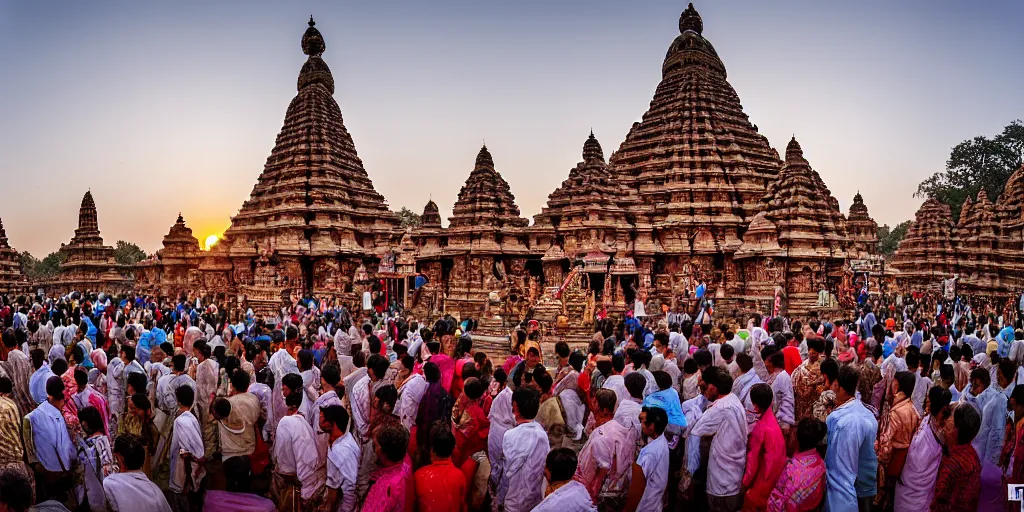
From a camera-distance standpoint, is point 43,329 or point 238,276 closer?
point 43,329

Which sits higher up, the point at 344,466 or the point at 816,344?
the point at 816,344

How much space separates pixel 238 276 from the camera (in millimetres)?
34969

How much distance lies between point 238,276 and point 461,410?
31675 mm

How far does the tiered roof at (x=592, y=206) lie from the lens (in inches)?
1118

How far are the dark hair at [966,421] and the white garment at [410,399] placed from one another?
175 inches

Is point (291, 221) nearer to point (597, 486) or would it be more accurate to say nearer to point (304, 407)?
point (304, 407)

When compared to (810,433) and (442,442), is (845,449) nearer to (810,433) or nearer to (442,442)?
(810,433)

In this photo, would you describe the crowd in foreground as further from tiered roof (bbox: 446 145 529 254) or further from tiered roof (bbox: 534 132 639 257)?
tiered roof (bbox: 446 145 529 254)

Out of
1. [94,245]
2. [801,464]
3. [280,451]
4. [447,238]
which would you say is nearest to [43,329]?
[280,451]

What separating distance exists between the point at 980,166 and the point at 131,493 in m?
61.0

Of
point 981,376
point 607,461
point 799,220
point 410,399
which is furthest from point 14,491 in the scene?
point 799,220

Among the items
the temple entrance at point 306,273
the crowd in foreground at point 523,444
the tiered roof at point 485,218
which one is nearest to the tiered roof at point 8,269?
the temple entrance at point 306,273

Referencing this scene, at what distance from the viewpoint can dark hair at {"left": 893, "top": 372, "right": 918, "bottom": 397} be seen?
5.96m

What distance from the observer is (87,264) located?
45.8 meters
